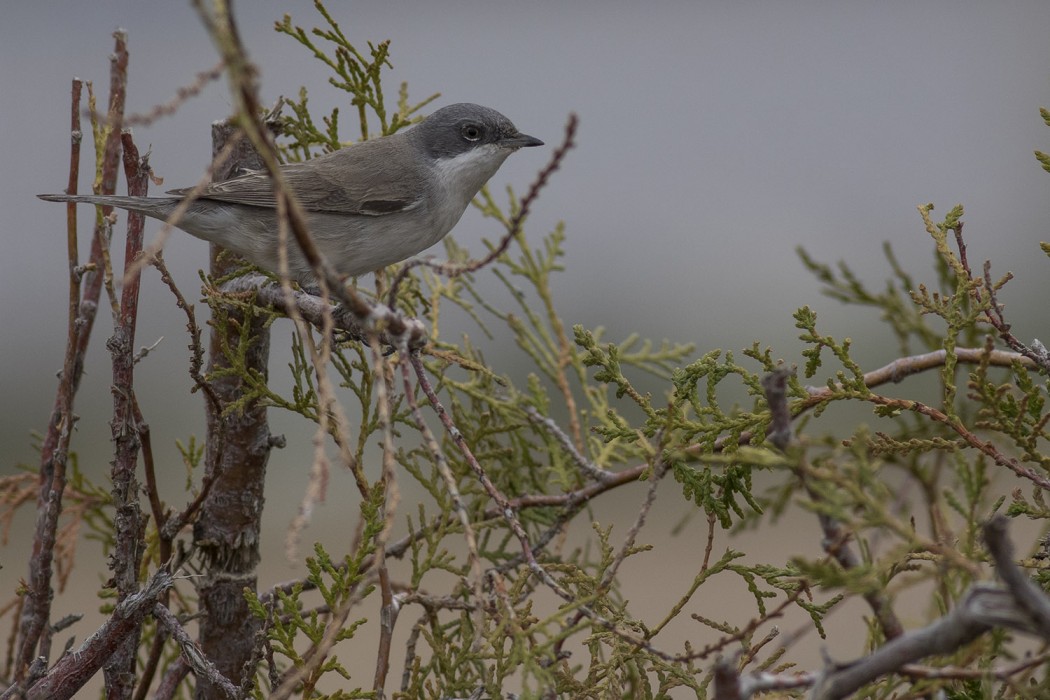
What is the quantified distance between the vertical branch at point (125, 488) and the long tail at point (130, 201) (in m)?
0.46

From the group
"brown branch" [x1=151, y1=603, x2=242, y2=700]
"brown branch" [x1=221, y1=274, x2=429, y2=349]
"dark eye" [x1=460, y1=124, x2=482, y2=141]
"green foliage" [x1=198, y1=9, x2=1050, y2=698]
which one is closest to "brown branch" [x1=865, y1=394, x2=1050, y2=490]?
"green foliage" [x1=198, y1=9, x2=1050, y2=698]

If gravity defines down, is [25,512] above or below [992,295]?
above

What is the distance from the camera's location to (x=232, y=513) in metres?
2.62

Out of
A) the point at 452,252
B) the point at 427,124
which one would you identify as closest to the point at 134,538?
the point at 452,252

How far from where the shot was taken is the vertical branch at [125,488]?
211 cm

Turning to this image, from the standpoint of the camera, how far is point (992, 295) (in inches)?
81.1

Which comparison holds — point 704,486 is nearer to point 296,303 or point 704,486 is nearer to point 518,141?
point 296,303

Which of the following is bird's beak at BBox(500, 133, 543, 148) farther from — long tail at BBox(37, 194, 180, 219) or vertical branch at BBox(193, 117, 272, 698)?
vertical branch at BBox(193, 117, 272, 698)

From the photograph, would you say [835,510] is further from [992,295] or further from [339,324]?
[339,324]

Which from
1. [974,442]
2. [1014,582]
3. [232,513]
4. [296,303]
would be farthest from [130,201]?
[1014,582]

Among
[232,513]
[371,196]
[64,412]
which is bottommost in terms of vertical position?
[232,513]

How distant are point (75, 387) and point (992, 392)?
2.03 metres

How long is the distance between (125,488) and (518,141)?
8.24 feet

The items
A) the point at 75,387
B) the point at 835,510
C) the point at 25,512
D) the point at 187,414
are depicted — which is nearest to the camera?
the point at 835,510
